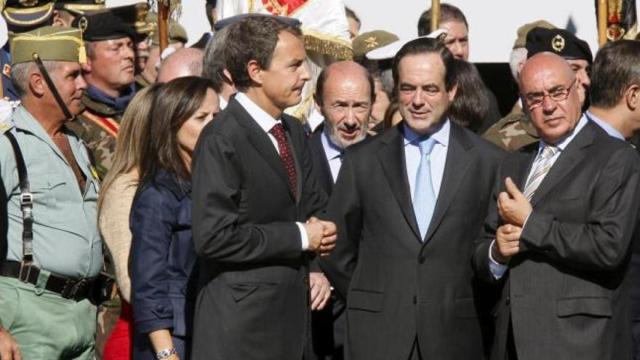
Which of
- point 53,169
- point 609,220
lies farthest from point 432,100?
point 53,169

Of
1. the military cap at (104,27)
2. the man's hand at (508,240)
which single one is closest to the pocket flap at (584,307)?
the man's hand at (508,240)

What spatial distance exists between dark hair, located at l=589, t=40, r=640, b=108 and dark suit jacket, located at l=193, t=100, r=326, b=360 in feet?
5.29

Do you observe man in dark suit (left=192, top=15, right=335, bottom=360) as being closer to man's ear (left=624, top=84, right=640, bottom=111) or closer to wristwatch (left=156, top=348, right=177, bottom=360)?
wristwatch (left=156, top=348, right=177, bottom=360)

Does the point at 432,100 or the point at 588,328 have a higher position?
the point at 432,100

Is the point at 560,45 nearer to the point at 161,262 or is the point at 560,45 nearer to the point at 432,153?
the point at 432,153

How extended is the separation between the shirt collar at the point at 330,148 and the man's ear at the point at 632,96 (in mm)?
1739

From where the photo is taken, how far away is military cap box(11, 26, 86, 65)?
7789mm

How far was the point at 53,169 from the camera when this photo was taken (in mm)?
7344

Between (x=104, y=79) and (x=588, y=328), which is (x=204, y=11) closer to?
(x=104, y=79)

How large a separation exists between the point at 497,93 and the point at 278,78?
5271 millimetres

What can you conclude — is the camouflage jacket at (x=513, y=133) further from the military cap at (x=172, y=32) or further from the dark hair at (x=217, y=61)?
the military cap at (x=172, y=32)

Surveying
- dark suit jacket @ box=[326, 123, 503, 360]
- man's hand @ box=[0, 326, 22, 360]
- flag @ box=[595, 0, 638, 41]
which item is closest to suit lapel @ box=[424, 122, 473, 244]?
dark suit jacket @ box=[326, 123, 503, 360]

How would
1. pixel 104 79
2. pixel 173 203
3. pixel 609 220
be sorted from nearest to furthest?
1. pixel 609 220
2. pixel 173 203
3. pixel 104 79

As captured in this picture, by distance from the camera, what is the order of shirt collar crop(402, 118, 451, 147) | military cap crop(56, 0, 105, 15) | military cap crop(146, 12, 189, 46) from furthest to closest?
military cap crop(146, 12, 189, 46) < military cap crop(56, 0, 105, 15) < shirt collar crop(402, 118, 451, 147)
